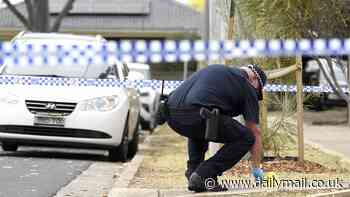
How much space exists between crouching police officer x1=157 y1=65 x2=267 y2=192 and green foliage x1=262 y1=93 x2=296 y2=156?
311cm

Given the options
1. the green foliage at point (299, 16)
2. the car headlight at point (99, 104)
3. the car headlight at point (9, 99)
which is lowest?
the car headlight at point (99, 104)

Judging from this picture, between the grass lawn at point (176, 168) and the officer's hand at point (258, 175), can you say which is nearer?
the officer's hand at point (258, 175)

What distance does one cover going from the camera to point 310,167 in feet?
32.4

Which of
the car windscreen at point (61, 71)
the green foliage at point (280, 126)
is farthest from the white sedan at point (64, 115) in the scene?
the green foliage at point (280, 126)

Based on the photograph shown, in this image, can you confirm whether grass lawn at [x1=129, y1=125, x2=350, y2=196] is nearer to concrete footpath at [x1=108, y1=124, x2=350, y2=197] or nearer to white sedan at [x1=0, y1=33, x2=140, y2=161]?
concrete footpath at [x1=108, y1=124, x2=350, y2=197]

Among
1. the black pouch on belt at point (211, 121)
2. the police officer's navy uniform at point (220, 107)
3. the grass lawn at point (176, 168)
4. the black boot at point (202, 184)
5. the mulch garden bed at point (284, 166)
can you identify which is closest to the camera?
the black pouch on belt at point (211, 121)

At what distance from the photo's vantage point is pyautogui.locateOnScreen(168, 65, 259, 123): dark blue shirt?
7.16m

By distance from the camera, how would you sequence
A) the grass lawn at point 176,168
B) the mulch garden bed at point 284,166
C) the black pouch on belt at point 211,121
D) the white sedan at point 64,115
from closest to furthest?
the black pouch on belt at point 211,121 < the grass lawn at point 176,168 < the mulch garden bed at point 284,166 < the white sedan at point 64,115

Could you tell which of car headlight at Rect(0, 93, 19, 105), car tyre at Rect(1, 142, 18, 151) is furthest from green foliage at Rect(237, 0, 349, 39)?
car tyre at Rect(1, 142, 18, 151)

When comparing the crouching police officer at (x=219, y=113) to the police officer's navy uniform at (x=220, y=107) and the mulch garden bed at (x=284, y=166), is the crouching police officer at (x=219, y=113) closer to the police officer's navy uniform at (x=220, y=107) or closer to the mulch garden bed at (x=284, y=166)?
the police officer's navy uniform at (x=220, y=107)

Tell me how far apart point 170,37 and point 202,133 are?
2909 cm

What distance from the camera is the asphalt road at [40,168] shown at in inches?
329

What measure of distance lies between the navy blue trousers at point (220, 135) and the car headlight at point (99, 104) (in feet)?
12.1

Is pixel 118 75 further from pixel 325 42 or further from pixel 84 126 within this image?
pixel 325 42
